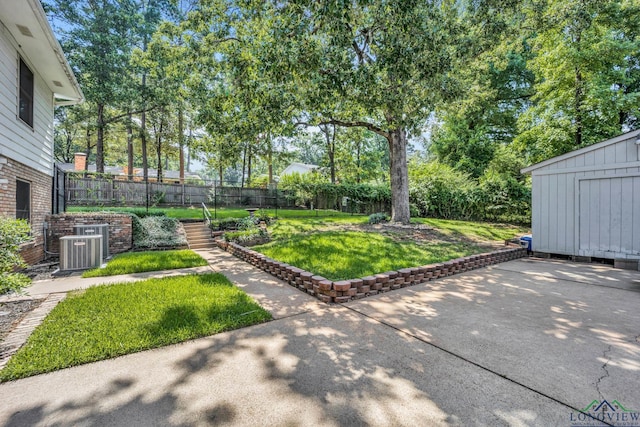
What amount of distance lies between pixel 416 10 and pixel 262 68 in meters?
3.34

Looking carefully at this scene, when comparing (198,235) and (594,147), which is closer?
(594,147)

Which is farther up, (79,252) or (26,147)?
(26,147)

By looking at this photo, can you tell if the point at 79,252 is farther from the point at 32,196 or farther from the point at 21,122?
the point at 21,122

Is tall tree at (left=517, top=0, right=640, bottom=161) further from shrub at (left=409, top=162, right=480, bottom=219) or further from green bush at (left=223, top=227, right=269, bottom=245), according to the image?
green bush at (left=223, top=227, right=269, bottom=245)

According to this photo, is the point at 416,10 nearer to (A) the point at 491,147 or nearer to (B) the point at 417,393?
(B) the point at 417,393

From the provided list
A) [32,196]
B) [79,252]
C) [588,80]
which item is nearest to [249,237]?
[79,252]

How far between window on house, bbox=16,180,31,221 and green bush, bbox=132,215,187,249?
8.28ft

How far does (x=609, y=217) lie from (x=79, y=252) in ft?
37.2

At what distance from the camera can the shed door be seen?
236 inches

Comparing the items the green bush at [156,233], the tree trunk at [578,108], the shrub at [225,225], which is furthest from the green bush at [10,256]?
the tree trunk at [578,108]

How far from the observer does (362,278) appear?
446 centimetres

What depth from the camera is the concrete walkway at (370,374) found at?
6.13 feet

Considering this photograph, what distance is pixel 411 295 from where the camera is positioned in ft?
14.3

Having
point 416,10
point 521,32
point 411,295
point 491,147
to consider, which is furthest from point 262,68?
point 491,147
